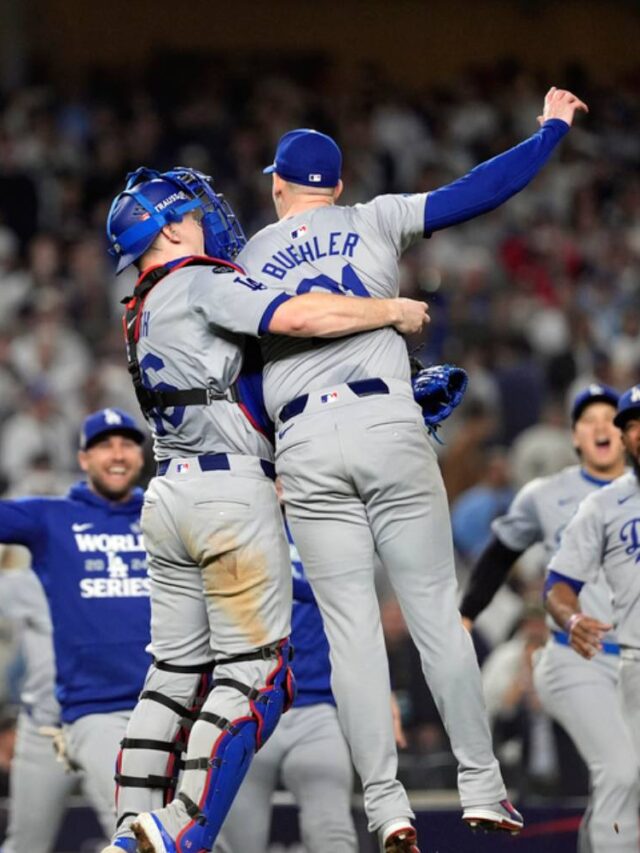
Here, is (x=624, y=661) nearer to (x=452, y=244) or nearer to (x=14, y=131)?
(x=452, y=244)

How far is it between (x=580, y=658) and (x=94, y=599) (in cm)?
225

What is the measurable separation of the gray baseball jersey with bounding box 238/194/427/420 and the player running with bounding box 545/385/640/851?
1466 millimetres

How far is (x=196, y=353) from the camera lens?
249 inches

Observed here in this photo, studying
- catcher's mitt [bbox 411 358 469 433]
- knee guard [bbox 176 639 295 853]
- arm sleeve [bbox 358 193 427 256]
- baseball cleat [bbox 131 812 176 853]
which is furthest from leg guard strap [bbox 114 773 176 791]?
arm sleeve [bbox 358 193 427 256]

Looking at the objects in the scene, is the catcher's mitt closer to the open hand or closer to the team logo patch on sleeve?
the team logo patch on sleeve

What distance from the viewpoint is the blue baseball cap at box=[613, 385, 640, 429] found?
739cm

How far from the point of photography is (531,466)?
14227 millimetres

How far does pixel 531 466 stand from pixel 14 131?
6623mm

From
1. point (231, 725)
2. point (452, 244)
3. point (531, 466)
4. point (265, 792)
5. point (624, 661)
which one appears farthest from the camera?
point (452, 244)

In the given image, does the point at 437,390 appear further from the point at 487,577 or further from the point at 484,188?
the point at 487,577

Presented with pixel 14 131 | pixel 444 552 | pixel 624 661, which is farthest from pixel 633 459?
pixel 14 131

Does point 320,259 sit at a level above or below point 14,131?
below

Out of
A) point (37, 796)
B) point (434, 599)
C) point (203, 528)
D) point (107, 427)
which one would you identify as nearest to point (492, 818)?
point (434, 599)

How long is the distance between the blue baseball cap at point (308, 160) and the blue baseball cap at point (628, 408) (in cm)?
167
